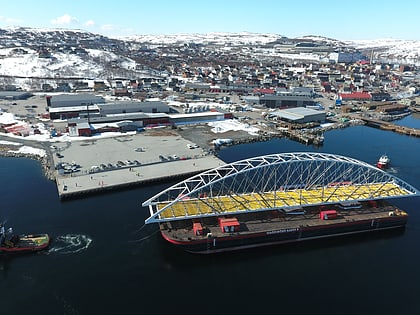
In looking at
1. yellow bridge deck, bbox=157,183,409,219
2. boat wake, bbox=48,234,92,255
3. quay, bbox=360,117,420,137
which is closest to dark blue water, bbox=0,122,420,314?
boat wake, bbox=48,234,92,255

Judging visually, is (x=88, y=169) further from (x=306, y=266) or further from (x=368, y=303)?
(x=368, y=303)

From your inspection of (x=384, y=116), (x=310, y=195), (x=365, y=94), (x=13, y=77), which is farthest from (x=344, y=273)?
(x=13, y=77)

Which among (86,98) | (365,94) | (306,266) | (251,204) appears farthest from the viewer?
(365,94)

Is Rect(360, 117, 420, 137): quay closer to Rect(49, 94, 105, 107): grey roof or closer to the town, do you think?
the town

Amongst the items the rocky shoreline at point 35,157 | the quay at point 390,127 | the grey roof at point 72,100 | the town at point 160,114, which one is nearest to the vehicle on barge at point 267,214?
the town at point 160,114

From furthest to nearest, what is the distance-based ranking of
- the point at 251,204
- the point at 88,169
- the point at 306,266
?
the point at 88,169 < the point at 251,204 < the point at 306,266

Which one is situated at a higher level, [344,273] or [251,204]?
[251,204]

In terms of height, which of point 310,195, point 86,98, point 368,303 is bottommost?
point 368,303

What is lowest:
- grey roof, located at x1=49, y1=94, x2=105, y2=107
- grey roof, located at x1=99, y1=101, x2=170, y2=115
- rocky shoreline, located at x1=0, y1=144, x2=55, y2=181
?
rocky shoreline, located at x1=0, y1=144, x2=55, y2=181

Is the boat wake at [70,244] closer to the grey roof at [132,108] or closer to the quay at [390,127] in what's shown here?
the grey roof at [132,108]
